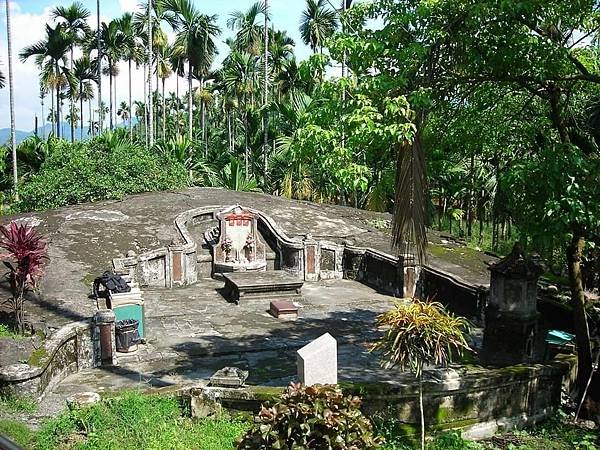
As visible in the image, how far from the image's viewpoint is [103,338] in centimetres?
1088

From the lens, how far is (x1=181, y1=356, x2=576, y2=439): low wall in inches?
315

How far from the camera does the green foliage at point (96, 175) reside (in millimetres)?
23172

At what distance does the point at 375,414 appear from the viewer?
800cm

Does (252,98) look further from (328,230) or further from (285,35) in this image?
(328,230)

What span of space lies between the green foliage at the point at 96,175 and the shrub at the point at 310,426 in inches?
760

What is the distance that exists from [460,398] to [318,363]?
8.13 ft

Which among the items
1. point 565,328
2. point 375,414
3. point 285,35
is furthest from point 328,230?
point 285,35

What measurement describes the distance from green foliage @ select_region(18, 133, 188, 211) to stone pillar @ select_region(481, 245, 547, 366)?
16886 mm

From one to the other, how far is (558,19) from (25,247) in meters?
10.6

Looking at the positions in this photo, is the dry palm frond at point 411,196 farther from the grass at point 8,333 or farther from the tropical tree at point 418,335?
the grass at point 8,333

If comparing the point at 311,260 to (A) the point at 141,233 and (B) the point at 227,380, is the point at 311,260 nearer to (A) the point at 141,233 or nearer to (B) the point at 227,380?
(A) the point at 141,233

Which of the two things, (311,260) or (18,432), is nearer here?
(18,432)

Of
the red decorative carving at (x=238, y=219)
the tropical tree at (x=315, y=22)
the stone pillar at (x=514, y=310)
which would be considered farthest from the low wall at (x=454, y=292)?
the tropical tree at (x=315, y=22)

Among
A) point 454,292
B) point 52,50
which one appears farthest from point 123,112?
point 454,292
